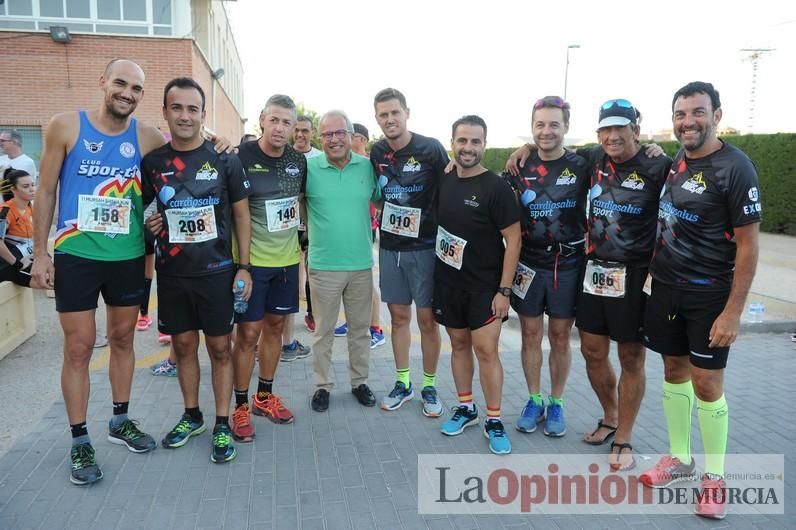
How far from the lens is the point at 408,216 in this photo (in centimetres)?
415

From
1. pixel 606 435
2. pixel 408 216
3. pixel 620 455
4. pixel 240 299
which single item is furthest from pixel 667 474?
pixel 240 299

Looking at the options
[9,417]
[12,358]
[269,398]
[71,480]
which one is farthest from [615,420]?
[12,358]

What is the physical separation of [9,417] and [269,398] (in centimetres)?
190

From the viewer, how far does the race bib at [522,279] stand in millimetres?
3822

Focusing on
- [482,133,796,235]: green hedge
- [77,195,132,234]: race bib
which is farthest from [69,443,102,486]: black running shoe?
[482,133,796,235]: green hedge

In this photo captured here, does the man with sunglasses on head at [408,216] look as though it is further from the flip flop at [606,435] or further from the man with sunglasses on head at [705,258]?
the man with sunglasses on head at [705,258]

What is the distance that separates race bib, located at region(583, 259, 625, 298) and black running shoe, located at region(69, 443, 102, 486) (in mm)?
3198

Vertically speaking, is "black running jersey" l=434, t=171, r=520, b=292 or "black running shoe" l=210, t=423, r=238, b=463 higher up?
"black running jersey" l=434, t=171, r=520, b=292

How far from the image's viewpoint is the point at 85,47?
1373 cm

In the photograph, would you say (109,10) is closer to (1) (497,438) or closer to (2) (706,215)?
(1) (497,438)

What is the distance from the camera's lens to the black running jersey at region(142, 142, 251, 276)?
3.38 metres

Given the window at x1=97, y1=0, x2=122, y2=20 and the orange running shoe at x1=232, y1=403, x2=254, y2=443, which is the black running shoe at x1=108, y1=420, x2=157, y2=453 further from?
the window at x1=97, y1=0, x2=122, y2=20

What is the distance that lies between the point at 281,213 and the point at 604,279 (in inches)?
87.6

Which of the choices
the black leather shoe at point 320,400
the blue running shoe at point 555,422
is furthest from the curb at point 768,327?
the black leather shoe at point 320,400
